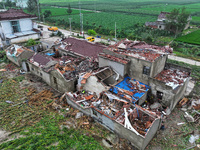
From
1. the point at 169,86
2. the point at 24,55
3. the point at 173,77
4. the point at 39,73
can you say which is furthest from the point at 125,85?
the point at 24,55

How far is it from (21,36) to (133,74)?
3396cm

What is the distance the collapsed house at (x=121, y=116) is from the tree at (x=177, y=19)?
37.7 m

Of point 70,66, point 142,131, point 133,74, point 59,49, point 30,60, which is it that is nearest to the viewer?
point 142,131

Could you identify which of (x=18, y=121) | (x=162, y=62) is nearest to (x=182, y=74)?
(x=162, y=62)

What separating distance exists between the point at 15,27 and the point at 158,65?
38740mm

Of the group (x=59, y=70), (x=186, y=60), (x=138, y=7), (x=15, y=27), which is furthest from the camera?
(x=138, y=7)

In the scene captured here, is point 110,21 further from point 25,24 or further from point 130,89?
point 130,89

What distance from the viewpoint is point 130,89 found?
18.2m

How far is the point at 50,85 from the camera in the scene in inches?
903

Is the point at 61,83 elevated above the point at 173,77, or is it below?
below

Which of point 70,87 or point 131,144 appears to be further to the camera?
point 70,87

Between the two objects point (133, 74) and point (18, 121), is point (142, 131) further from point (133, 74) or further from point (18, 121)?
point (18, 121)

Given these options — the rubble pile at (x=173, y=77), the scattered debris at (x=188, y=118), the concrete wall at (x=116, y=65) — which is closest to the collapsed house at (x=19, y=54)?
the concrete wall at (x=116, y=65)

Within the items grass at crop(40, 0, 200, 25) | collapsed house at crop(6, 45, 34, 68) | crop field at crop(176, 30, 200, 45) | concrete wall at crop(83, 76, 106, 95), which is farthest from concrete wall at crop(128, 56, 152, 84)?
grass at crop(40, 0, 200, 25)
